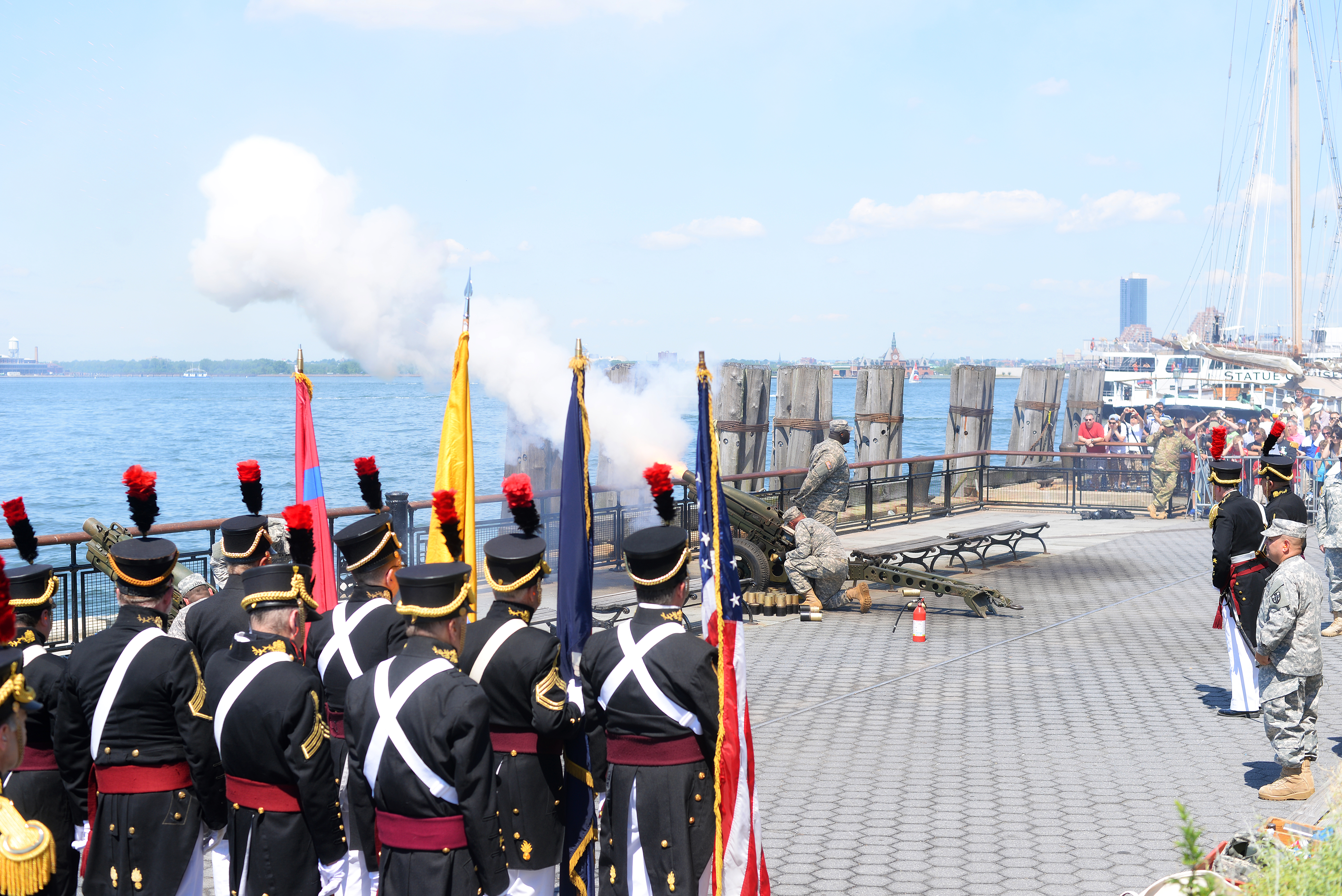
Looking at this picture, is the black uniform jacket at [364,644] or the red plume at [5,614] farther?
the black uniform jacket at [364,644]

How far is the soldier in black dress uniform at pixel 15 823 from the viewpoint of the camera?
2.92m

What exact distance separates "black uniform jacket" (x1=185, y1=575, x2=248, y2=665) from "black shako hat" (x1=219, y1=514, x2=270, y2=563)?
0.46 feet

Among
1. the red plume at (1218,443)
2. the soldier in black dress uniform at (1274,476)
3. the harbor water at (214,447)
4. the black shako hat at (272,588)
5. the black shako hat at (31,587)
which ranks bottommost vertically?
the harbor water at (214,447)

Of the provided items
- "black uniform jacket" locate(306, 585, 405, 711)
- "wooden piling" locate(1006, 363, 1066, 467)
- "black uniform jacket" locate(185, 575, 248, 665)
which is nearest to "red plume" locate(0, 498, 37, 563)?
"black uniform jacket" locate(185, 575, 248, 665)

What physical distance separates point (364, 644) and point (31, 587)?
150 cm

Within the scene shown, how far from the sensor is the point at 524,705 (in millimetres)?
4859

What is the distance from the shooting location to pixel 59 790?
201 inches

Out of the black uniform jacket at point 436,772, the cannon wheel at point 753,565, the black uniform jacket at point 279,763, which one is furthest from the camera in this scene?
the cannon wheel at point 753,565

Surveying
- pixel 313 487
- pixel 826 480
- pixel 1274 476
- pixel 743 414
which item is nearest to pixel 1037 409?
pixel 743 414

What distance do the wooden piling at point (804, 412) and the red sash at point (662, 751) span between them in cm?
1985

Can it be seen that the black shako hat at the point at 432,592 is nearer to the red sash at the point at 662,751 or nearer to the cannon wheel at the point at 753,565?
the red sash at the point at 662,751

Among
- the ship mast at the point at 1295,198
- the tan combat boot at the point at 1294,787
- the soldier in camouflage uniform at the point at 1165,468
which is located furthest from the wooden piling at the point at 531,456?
the ship mast at the point at 1295,198

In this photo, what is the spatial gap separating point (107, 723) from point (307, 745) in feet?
3.27

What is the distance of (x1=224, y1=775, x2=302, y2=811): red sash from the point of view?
15.1ft
